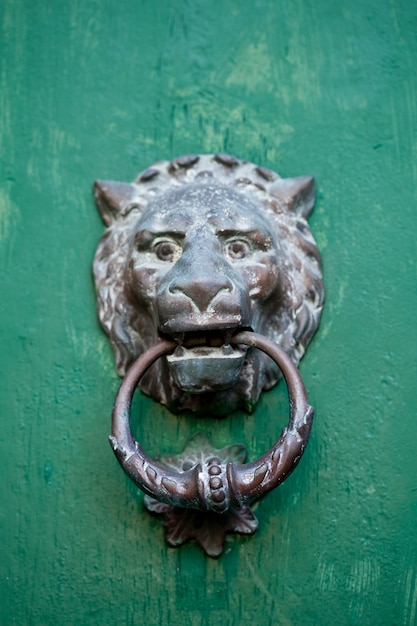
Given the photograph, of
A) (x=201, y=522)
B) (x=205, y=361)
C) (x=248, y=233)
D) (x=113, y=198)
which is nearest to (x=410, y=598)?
(x=201, y=522)

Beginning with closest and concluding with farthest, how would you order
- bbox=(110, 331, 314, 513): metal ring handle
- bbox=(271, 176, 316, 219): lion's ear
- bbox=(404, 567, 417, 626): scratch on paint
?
bbox=(110, 331, 314, 513): metal ring handle → bbox=(404, 567, 417, 626): scratch on paint → bbox=(271, 176, 316, 219): lion's ear

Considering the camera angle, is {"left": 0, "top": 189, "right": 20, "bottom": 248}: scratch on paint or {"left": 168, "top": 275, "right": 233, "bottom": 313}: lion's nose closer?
{"left": 168, "top": 275, "right": 233, "bottom": 313}: lion's nose

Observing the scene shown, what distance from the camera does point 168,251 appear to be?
3.54 ft

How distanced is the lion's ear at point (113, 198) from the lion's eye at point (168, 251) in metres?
0.11

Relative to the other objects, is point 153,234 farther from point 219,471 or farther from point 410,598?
point 410,598

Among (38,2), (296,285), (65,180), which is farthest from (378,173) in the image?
(38,2)

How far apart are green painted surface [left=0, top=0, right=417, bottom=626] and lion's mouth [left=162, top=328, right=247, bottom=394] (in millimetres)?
117

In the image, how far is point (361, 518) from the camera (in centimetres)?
108

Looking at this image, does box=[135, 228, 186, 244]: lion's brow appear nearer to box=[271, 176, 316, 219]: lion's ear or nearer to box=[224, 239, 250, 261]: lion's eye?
box=[224, 239, 250, 261]: lion's eye

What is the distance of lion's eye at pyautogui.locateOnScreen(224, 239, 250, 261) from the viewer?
1.07m

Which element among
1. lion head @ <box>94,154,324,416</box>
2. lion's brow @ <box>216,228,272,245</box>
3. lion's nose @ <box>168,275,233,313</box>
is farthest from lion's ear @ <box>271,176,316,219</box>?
lion's nose @ <box>168,275,233,313</box>

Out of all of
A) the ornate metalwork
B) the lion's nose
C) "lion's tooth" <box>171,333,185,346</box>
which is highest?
the lion's nose

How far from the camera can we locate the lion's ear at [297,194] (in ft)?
3.81

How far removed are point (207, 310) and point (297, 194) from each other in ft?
0.91
